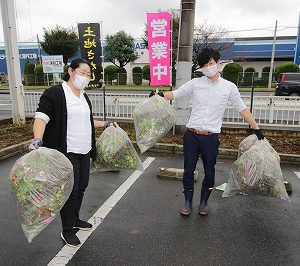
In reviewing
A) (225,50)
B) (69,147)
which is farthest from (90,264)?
(225,50)

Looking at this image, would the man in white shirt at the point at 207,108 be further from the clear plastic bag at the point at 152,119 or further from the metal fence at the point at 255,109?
the metal fence at the point at 255,109

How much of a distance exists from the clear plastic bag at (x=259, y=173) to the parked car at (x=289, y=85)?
13816 mm

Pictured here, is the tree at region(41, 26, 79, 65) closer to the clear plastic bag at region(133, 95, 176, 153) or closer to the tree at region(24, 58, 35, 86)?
the tree at region(24, 58, 35, 86)

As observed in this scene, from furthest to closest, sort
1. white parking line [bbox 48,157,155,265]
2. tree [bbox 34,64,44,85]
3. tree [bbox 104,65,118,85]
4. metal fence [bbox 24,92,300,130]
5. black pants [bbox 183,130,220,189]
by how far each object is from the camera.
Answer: tree [bbox 104,65,118,85], tree [bbox 34,64,44,85], metal fence [bbox 24,92,300,130], black pants [bbox 183,130,220,189], white parking line [bbox 48,157,155,265]

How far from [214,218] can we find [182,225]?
16.6 inches

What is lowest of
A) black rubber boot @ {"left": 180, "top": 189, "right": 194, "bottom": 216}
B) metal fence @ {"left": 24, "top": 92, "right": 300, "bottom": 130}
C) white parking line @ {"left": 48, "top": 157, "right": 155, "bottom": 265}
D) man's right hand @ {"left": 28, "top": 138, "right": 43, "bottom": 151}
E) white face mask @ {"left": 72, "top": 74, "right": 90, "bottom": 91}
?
white parking line @ {"left": 48, "top": 157, "right": 155, "bottom": 265}

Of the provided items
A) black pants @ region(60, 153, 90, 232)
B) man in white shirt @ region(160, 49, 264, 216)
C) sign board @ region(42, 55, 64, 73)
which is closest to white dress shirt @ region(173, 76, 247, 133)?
man in white shirt @ region(160, 49, 264, 216)

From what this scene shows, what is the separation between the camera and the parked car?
15.3 m

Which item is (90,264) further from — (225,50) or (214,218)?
(225,50)

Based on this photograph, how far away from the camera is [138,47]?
3638 cm

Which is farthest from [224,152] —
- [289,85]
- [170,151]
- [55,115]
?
[289,85]

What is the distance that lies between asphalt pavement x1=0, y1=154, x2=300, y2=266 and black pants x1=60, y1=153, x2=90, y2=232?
25 cm

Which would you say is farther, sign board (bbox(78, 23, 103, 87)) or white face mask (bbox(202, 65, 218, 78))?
sign board (bbox(78, 23, 103, 87))

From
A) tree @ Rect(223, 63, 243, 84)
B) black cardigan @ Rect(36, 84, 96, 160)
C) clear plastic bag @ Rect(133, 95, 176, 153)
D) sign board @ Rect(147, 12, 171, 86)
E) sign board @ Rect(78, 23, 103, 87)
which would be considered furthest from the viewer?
tree @ Rect(223, 63, 243, 84)
